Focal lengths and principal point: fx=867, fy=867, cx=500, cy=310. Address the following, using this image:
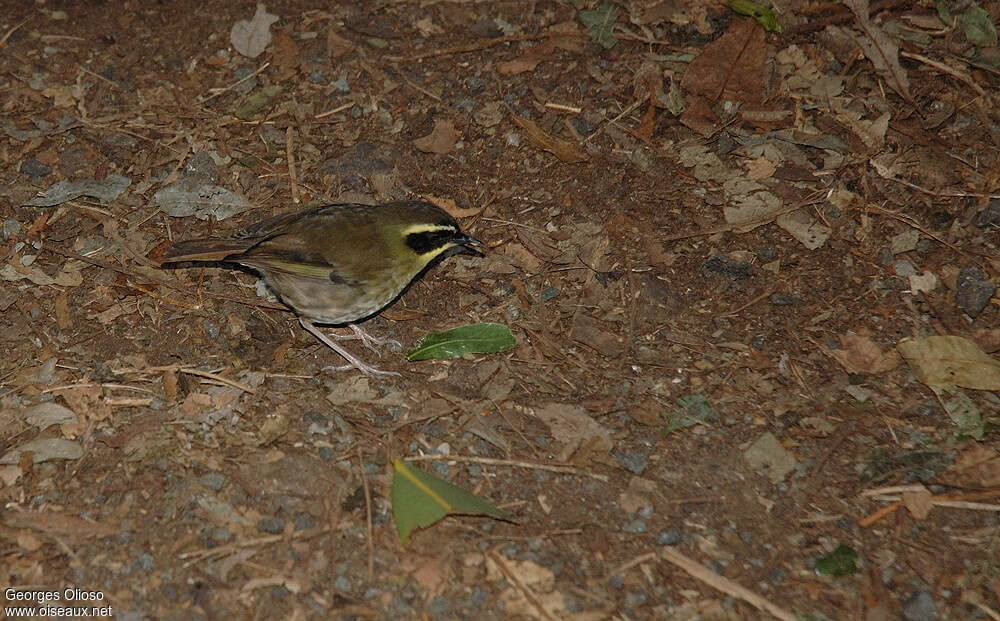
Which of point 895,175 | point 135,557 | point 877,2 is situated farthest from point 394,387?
point 877,2

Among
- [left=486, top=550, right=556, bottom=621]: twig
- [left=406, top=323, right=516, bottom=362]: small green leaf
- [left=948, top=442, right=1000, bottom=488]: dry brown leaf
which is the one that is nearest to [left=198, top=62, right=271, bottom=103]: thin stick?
[left=406, top=323, right=516, bottom=362]: small green leaf

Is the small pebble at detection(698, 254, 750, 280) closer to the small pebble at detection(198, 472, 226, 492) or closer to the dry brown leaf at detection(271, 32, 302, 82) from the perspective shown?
the small pebble at detection(198, 472, 226, 492)

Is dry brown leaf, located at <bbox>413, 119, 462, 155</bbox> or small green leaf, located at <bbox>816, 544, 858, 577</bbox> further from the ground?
dry brown leaf, located at <bbox>413, 119, 462, 155</bbox>

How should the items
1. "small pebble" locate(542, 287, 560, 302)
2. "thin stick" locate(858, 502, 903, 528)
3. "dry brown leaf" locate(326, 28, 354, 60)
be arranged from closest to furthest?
"thin stick" locate(858, 502, 903, 528)
"small pebble" locate(542, 287, 560, 302)
"dry brown leaf" locate(326, 28, 354, 60)

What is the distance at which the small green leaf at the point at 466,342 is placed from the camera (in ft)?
18.7

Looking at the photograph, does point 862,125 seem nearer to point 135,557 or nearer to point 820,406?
point 820,406

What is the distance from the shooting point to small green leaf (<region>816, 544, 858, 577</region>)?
175 inches

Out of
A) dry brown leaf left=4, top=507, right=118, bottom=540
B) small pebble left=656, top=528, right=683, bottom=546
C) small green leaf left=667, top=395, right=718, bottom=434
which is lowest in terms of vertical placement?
small pebble left=656, top=528, right=683, bottom=546

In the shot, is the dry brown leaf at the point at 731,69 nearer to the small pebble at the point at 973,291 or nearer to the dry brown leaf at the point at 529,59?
the dry brown leaf at the point at 529,59

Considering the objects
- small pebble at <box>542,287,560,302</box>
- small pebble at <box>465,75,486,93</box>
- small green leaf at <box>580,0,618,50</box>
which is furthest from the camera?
small green leaf at <box>580,0,618,50</box>

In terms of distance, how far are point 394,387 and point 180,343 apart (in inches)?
59.3

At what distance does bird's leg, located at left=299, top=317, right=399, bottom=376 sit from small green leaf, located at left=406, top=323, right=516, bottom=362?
0.88ft

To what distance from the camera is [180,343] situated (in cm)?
580

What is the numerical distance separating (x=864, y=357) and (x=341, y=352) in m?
3.41
